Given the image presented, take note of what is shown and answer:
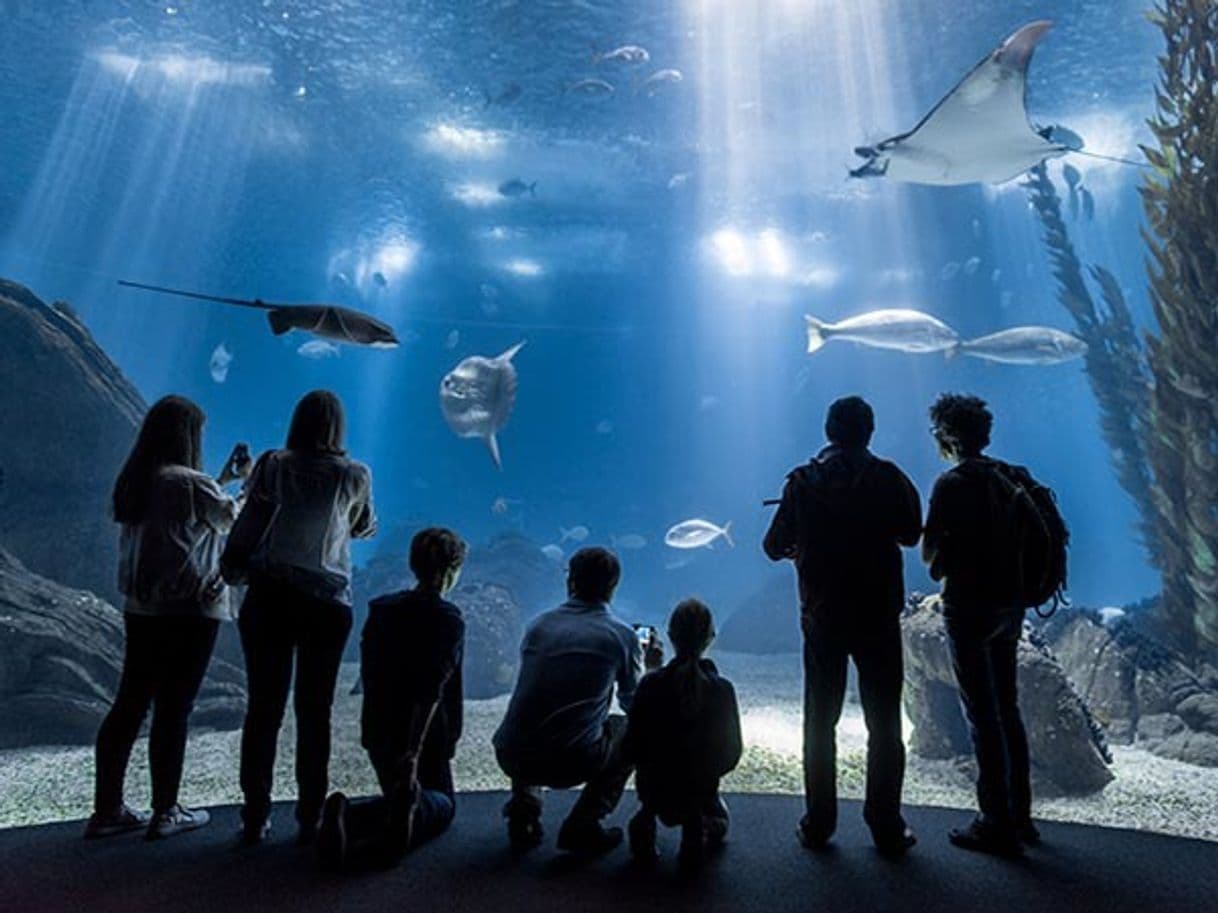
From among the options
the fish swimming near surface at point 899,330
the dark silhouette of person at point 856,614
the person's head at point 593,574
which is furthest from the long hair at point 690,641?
the fish swimming near surface at point 899,330

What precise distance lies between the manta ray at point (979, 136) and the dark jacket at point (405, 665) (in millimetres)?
5585

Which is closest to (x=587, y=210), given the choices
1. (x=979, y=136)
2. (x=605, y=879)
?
(x=979, y=136)

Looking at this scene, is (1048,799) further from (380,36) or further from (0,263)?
(0,263)

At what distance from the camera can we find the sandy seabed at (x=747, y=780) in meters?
4.25

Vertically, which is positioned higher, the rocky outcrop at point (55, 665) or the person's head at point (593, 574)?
the person's head at point (593, 574)

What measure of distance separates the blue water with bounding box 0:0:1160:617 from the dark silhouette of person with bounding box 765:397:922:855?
1211 cm

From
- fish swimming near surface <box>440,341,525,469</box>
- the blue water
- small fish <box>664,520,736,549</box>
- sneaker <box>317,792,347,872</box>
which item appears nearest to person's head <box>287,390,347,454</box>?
sneaker <box>317,792,347,872</box>

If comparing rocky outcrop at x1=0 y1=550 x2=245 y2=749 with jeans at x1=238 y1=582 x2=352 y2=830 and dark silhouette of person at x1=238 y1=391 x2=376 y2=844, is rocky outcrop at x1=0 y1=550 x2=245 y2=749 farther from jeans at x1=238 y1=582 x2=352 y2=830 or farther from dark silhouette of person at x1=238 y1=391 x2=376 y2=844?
jeans at x1=238 y1=582 x2=352 y2=830

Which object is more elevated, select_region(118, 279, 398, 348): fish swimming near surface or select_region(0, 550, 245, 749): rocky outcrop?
select_region(118, 279, 398, 348): fish swimming near surface

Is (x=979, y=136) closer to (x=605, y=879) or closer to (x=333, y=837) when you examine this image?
(x=605, y=879)

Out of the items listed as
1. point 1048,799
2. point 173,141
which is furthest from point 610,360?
point 1048,799

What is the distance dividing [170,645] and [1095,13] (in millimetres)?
15908

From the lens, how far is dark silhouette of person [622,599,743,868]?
2.69m

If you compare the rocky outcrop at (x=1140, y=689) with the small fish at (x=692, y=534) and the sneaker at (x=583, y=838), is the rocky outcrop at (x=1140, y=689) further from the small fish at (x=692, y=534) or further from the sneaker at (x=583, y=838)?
the sneaker at (x=583, y=838)
